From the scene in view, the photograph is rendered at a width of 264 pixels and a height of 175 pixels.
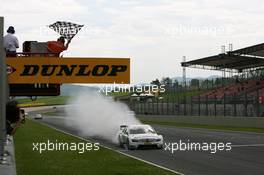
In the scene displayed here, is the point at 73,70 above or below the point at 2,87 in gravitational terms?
above

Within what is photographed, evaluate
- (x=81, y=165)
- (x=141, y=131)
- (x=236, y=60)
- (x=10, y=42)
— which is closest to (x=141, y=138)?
(x=141, y=131)

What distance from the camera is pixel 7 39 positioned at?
348 inches

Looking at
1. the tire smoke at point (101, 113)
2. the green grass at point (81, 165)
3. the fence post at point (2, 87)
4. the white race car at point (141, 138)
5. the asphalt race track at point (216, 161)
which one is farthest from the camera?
the tire smoke at point (101, 113)

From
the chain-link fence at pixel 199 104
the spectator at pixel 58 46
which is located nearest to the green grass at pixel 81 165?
the spectator at pixel 58 46

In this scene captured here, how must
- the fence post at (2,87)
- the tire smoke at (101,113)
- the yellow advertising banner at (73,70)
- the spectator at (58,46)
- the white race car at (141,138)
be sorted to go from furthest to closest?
the tire smoke at (101,113), the white race car at (141,138), the fence post at (2,87), the spectator at (58,46), the yellow advertising banner at (73,70)

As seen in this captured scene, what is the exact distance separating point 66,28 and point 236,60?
58.3m

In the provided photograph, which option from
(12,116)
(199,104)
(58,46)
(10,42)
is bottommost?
(199,104)

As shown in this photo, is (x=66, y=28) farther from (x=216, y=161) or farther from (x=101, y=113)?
(x=101, y=113)

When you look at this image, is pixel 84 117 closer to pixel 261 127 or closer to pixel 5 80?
pixel 261 127

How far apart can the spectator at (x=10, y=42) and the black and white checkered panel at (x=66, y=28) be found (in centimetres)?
145

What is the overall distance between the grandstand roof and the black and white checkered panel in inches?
1795

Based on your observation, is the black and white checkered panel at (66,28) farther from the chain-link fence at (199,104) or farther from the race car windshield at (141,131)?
the chain-link fence at (199,104)

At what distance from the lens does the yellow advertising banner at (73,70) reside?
696cm

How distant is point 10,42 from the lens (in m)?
8.75
